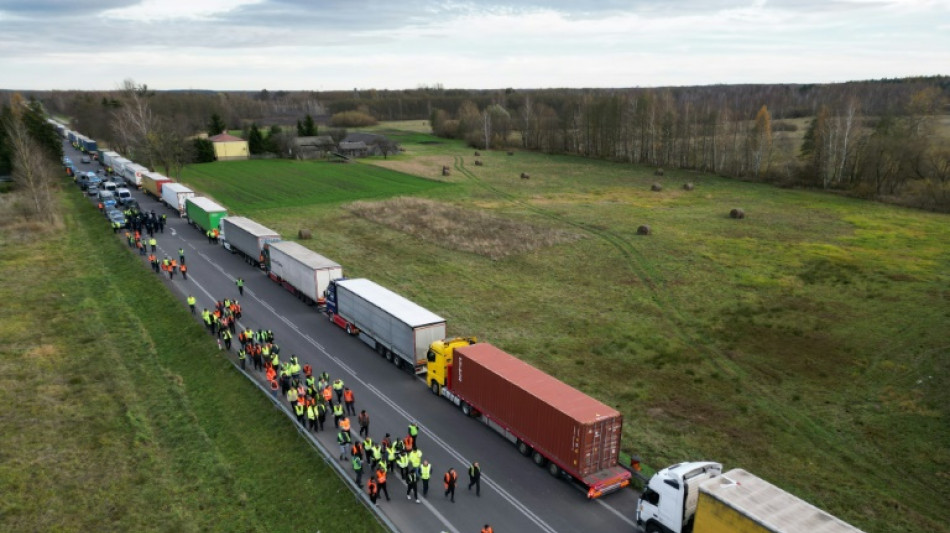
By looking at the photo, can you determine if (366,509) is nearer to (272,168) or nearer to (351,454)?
(351,454)

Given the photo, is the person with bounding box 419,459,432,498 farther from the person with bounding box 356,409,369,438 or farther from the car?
the car

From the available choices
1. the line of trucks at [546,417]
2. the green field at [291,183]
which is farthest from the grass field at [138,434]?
the green field at [291,183]

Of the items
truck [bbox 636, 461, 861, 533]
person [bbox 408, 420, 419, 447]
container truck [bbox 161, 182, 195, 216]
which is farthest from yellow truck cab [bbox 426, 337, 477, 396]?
container truck [bbox 161, 182, 195, 216]

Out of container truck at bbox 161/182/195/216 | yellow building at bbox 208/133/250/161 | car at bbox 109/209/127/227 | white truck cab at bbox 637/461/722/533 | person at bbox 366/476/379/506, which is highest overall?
yellow building at bbox 208/133/250/161

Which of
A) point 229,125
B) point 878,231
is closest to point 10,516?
point 878,231

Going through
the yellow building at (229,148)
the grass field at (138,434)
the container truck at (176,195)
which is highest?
the yellow building at (229,148)

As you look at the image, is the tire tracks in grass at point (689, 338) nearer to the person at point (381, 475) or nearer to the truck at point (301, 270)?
the person at point (381, 475)
